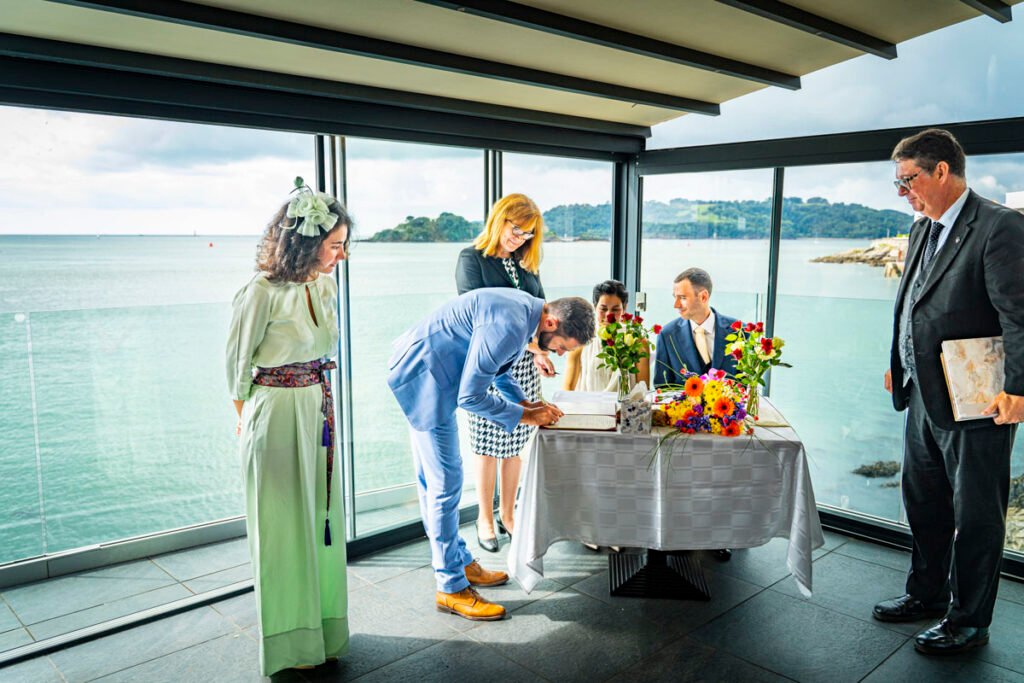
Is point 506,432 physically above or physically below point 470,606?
above

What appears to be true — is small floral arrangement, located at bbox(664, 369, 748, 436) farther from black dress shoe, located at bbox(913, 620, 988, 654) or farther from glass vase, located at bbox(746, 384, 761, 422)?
black dress shoe, located at bbox(913, 620, 988, 654)

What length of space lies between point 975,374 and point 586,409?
1.55 m

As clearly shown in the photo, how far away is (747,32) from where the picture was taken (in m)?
3.22

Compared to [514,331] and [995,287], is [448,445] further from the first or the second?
[995,287]

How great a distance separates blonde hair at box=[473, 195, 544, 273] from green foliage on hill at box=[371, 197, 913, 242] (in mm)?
547

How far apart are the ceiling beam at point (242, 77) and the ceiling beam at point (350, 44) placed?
42 centimetres

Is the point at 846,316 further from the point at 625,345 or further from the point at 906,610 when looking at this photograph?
the point at 625,345

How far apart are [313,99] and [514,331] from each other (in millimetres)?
1507

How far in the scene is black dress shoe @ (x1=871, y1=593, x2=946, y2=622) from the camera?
3.20 metres

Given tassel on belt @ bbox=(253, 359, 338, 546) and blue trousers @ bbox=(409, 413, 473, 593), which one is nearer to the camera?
tassel on belt @ bbox=(253, 359, 338, 546)

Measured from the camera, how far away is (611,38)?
3.10 m

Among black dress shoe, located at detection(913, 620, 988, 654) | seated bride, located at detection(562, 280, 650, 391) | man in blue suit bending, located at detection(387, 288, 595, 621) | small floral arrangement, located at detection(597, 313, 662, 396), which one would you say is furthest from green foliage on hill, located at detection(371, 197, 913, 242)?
black dress shoe, located at detection(913, 620, 988, 654)

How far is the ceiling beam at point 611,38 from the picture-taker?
2660mm

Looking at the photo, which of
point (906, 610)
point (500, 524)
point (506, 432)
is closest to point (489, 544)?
point (500, 524)
